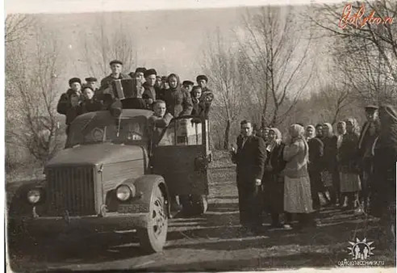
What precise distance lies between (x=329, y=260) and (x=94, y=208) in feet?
6.58

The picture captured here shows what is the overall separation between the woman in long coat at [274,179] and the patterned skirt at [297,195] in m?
0.04

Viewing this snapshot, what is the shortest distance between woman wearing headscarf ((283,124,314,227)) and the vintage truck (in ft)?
2.23

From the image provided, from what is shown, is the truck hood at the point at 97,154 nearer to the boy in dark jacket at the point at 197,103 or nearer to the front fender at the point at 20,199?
the front fender at the point at 20,199

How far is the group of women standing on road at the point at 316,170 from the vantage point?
16.2 feet

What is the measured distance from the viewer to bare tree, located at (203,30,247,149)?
4.97 m

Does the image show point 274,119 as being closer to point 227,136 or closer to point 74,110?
point 227,136

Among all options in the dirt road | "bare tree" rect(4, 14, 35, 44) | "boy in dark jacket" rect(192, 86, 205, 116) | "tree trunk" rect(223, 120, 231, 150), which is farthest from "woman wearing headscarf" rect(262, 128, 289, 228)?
"bare tree" rect(4, 14, 35, 44)

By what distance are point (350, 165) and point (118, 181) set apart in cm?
196

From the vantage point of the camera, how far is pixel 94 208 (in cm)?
464

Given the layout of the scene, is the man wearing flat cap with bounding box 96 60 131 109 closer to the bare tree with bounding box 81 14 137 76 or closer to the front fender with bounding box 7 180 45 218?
the bare tree with bounding box 81 14 137 76

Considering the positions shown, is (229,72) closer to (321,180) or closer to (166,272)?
(321,180)

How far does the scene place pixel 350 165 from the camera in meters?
5.01

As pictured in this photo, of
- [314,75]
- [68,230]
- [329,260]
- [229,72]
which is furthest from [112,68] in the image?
[329,260]

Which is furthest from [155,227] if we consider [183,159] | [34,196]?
[34,196]
